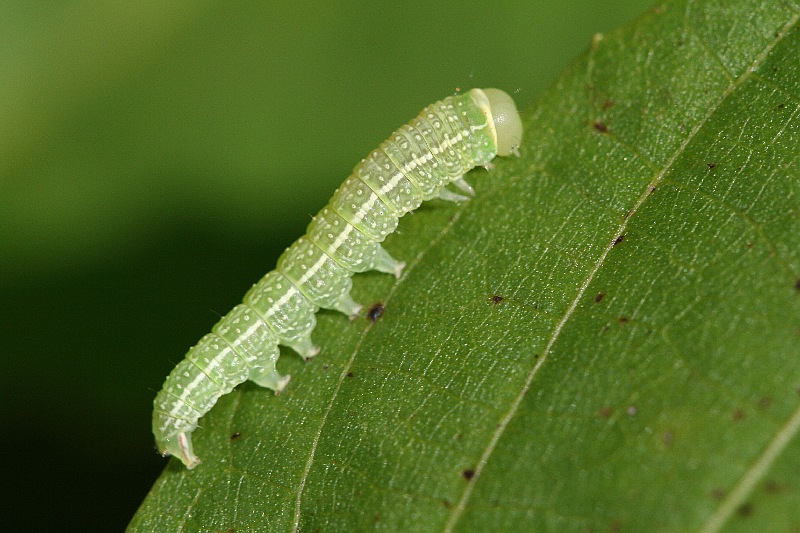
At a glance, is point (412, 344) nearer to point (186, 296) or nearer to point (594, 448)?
point (594, 448)

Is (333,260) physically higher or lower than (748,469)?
higher

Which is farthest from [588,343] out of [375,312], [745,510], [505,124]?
[505,124]

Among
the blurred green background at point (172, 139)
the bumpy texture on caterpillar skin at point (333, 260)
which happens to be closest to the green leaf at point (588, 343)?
the bumpy texture on caterpillar skin at point (333, 260)

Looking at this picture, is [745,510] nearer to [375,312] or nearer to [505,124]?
[375,312]

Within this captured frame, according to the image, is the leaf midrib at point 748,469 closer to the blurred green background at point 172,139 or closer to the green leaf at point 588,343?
the green leaf at point 588,343

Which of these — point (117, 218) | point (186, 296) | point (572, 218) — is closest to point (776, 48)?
point (572, 218)

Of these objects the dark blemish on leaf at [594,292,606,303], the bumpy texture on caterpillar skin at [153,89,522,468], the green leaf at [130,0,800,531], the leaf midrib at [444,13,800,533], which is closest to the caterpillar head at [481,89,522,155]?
the bumpy texture on caterpillar skin at [153,89,522,468]
